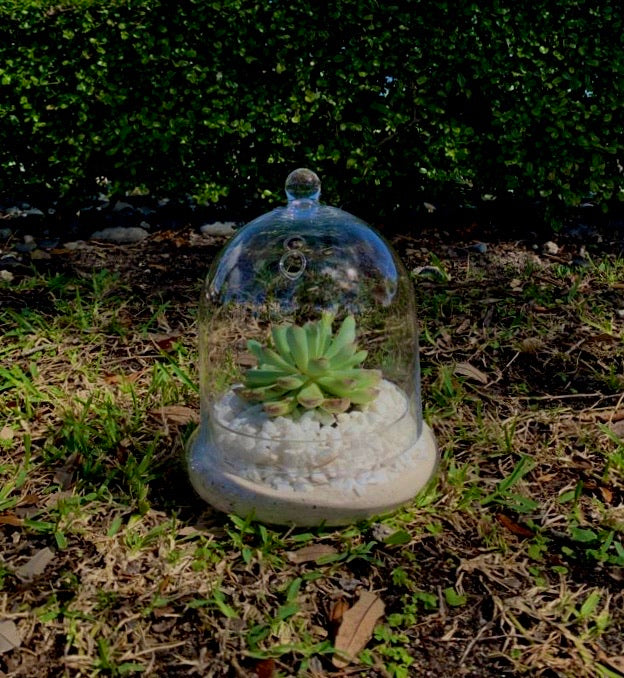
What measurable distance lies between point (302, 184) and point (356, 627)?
1277 millimetres

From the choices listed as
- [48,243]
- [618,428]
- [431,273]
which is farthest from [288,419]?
[48,243]

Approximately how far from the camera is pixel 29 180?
15.8 feet

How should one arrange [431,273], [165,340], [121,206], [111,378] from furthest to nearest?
[121,206], [431,273], [165,340], [111,378]

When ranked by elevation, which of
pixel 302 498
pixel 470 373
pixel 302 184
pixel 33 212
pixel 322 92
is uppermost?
pixel 302 184

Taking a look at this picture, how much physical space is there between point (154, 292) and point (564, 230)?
2.48 m

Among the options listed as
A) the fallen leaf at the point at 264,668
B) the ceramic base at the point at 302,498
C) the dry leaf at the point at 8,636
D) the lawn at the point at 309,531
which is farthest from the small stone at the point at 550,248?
the dry leaf at the point at 8,636

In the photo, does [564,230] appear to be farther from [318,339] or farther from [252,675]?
[252,675]

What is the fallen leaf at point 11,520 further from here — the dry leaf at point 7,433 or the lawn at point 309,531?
the dry leaf at point 7,433

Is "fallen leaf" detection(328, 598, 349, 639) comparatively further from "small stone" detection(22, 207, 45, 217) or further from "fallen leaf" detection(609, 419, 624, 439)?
"small stone" detection(22, 207, 45, 217)

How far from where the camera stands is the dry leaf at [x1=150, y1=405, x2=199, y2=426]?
2.89 metres

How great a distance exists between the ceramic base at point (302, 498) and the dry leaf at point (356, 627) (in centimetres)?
25

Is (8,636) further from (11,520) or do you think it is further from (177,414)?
(177,414)

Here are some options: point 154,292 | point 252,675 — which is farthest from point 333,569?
point 154,292

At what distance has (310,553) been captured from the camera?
2.27 meters
